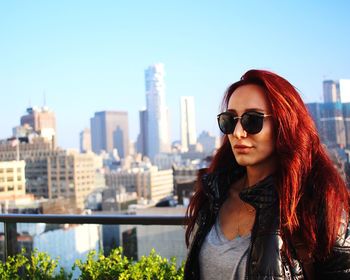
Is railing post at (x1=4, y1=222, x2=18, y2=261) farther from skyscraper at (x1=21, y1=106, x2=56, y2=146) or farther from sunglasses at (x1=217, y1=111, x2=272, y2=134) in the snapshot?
skyscraper at (x1=21, y1=106, x2=56, y2=146)

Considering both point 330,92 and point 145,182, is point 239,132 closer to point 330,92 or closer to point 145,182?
point 330,92

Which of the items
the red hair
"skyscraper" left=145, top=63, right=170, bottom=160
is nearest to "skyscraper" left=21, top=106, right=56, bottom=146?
"skyscraper" left=145, top=63, right=170, bottom=160

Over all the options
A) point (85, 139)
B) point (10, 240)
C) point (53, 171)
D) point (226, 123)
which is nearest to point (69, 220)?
point (10, 240)

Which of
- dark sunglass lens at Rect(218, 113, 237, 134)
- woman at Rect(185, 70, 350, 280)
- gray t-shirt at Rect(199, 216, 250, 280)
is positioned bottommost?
gray t-shirt at Rect(199, 216, 250, 280)

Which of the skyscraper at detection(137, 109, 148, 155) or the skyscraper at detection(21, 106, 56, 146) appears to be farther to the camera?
the skyscraper at detection(137, 109, 148, 155)

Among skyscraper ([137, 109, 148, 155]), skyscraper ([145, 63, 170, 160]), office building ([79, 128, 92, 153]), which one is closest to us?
skyscraper ([145, 63, 170, 160])

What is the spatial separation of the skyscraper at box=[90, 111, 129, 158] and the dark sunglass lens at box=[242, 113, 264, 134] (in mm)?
115590

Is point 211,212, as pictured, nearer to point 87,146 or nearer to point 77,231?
point 77,231

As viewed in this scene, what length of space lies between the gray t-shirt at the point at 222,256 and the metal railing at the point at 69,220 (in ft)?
2.41

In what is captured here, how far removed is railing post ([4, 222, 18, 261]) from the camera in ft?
8.44

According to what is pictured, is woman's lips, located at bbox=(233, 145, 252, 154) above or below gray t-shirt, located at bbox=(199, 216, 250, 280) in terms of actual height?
above

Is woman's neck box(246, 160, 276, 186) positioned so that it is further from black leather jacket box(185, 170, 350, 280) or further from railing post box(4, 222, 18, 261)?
railing post box(4, 222, 18, 261)

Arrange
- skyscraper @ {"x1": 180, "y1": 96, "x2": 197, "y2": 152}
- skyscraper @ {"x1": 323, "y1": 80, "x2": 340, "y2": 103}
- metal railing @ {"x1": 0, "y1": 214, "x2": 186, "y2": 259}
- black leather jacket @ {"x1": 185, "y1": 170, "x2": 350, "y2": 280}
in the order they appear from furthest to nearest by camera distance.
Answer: skyscraper @ {"x1": 180, "y1": 96, "x2": 197, "y2": 152}
skyscraper @ {"x1": 323, "y1": 80, "x2": 340, "y2": 103}
metal railing @ {"x1": 0, "y1": 214, "x2": 186, "y2": 259}
black leather jacket @ {"x1": 185, "y1": 170, "x2": 350, "y2": 280}

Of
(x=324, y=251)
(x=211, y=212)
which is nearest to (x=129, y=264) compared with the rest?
(x=211, y=212)
